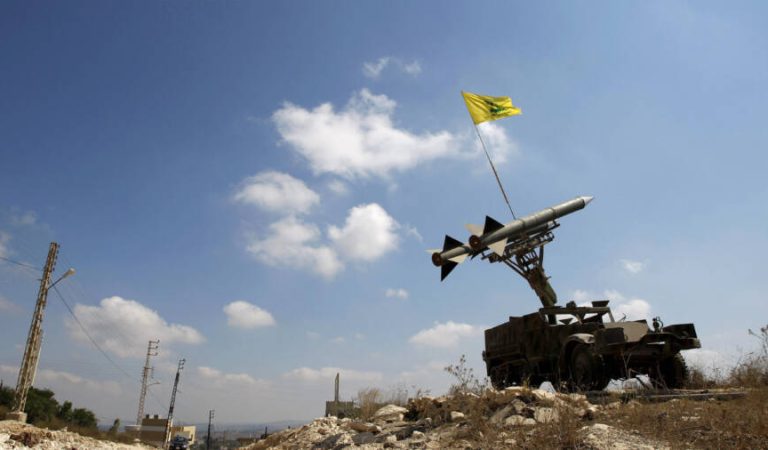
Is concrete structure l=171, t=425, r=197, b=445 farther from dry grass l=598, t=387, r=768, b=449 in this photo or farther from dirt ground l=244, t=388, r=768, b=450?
dry grass l=598, t=387, r=768, b=449

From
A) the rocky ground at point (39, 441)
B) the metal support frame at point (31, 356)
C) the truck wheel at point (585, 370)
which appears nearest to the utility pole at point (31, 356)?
the metal support frame at point (31, 356)

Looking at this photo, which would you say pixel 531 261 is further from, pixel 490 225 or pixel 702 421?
pixel 702 421

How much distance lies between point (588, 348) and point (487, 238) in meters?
5.46

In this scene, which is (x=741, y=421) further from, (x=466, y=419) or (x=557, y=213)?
(x=557, y=213)

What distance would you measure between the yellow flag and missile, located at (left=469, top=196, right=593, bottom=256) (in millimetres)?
3997

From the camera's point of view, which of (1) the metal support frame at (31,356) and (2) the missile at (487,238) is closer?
(2) the missile at (487,238)

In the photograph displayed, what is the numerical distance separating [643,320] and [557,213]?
5.31m

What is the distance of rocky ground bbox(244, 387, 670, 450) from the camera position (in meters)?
5.88

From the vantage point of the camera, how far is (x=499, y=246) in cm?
1527

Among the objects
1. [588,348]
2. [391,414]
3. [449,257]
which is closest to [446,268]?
[449,257]

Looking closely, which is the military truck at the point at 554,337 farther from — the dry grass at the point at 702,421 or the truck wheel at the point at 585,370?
the dry grass at the point at 702,421

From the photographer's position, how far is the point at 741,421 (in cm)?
568

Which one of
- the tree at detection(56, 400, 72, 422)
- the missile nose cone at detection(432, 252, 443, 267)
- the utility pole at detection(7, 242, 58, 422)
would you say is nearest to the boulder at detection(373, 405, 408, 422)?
the missile nose cone at detection(432, 252, 443, 267)

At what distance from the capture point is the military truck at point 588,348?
10203 millimetres
